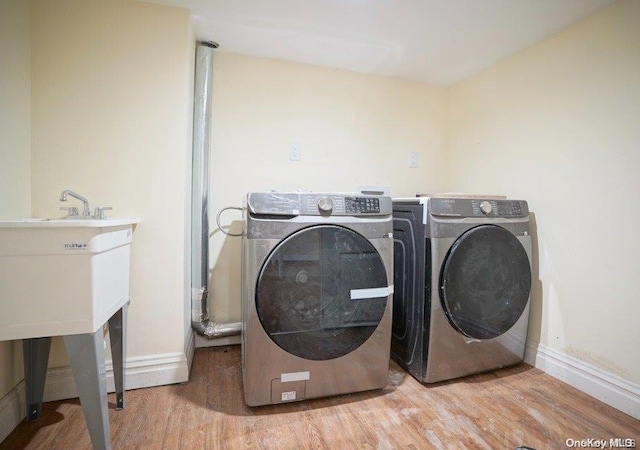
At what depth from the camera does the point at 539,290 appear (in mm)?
1620

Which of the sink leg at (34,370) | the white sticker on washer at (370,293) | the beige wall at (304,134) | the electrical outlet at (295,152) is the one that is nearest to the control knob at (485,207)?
the white sticker on washer at (370,293)

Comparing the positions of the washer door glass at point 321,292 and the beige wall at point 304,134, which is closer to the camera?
the washer door glass at point 321,292

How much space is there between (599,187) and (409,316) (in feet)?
3.63

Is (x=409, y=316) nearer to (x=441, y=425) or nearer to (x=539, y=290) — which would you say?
(x=441, y=425)

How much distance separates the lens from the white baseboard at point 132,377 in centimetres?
116

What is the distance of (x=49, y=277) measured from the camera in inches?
34.3

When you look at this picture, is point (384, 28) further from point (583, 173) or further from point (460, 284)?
point (460, 284)

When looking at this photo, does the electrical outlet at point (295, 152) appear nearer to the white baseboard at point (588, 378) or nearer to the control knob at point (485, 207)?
the control knob at point (485, 207)

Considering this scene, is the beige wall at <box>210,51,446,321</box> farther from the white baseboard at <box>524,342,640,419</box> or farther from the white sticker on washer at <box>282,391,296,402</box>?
the white baseboard at <box>524,342,640,419</box>

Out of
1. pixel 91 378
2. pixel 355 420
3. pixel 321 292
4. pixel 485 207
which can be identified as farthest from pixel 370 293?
pixel 91 378

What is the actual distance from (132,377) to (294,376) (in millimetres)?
817

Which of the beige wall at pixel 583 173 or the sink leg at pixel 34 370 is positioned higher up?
the beige wall at pixel 583 173

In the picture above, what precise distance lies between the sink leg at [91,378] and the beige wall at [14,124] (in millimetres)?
485

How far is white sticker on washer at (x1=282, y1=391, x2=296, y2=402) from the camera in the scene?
3.99 feet
